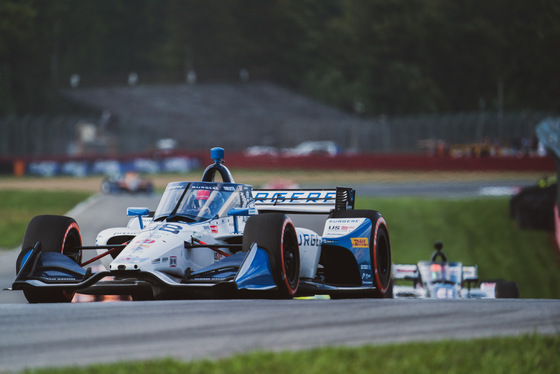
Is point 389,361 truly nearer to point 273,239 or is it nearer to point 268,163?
point 273,239

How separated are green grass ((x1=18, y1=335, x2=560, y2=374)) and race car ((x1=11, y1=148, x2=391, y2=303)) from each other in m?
3.11

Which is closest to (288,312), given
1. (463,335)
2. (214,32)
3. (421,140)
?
(463,335)

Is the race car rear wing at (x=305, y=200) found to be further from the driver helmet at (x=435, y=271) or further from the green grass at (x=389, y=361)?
the green grass at (x=389, y=361)

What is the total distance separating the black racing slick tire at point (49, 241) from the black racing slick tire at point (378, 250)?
312 centimetres

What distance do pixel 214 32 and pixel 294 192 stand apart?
79.5 m

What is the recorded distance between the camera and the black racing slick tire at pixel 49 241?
33.3 feet

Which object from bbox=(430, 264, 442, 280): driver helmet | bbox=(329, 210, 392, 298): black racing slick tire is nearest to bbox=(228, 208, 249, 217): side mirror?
bbox=(329, 210, 392, 298): black racing slick tire

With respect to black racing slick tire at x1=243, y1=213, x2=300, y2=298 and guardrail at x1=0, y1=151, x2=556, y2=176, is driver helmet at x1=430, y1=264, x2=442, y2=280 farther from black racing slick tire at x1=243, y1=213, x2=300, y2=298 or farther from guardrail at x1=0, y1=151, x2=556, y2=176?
guardrail at x1=0, y1=151, x2=556, y2=176

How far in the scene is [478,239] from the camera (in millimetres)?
25453

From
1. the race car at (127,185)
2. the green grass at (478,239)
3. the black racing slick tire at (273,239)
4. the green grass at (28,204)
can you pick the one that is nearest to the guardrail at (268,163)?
the green grass at (28,204)

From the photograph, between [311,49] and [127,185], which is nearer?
[127,185]

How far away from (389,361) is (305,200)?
6.64m

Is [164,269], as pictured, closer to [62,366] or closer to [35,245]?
[35,245]

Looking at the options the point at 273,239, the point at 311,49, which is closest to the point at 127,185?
the point at 273,239
